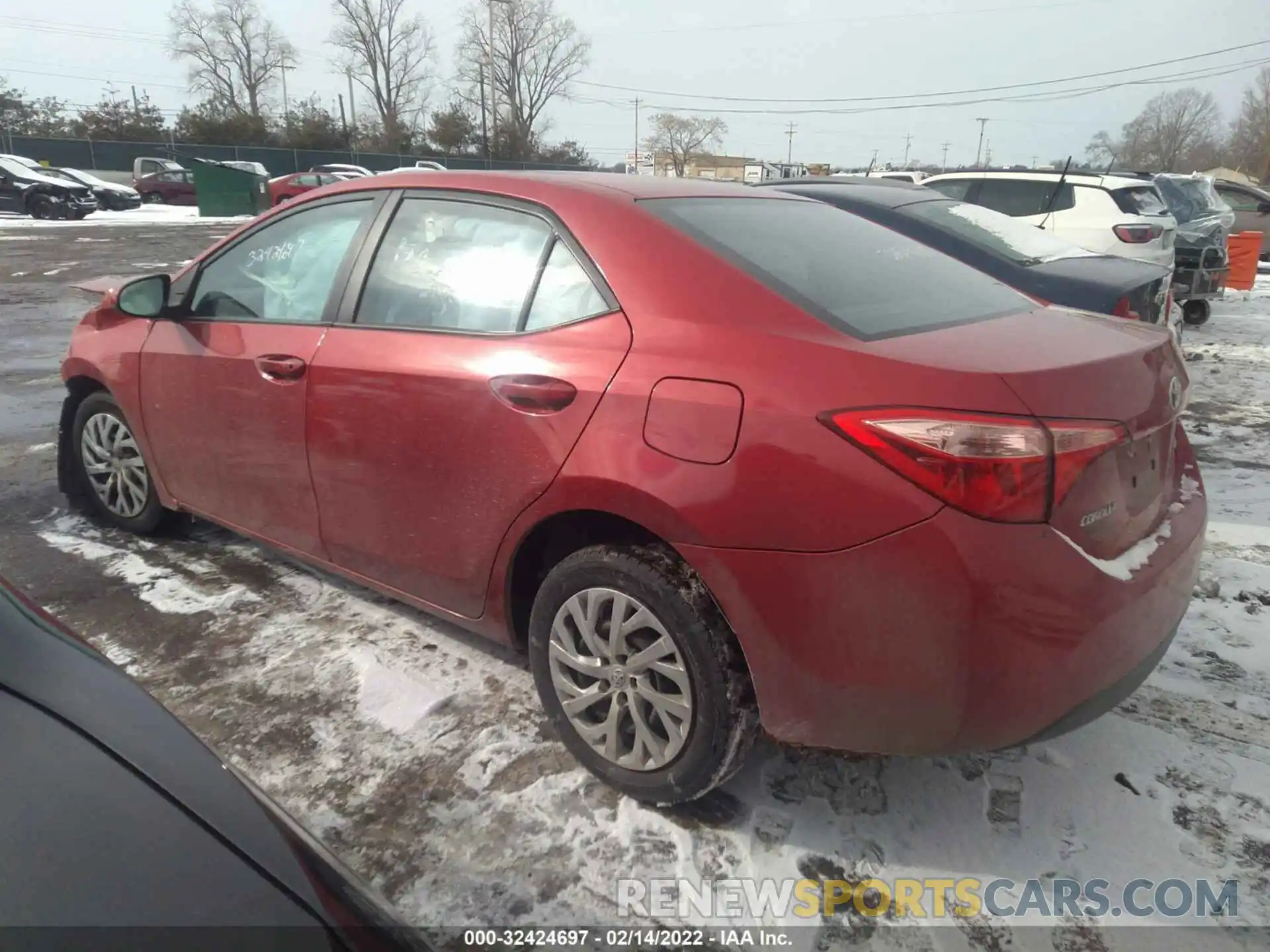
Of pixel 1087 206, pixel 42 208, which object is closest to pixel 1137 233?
pixel 1087 206

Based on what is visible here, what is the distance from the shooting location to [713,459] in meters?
1.91

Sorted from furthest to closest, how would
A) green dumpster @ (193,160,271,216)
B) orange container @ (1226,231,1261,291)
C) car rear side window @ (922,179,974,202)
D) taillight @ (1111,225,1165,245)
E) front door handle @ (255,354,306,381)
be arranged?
green dumpster @ (193,160,271,216), orange container @ (1226,231,1261,291), car rear side window @ (922,179,974,202), taillight @ (1111,225,1165,245), front door handle @ (255,354,306,381)

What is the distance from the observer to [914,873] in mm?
2062

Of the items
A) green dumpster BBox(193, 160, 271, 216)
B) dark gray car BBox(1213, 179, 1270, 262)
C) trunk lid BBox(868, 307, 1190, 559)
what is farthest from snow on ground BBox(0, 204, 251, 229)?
dark gray car BBox(1213, 179, 1270, 262)

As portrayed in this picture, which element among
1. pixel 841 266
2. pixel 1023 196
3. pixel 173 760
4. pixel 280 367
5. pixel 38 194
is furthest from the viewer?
pixel 38 194

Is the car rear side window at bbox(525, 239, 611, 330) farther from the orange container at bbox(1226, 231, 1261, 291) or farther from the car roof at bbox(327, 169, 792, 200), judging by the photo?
the orange container at bbox(1226, 231, 1261, 291)

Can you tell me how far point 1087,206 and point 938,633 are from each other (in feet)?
26.4

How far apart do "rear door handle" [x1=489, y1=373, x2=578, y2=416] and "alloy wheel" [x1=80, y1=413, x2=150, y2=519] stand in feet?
7.49

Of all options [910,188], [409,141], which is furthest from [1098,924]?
[409,141]

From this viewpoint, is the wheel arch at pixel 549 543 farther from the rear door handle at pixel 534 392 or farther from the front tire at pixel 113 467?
the front tire at pixel 113 467

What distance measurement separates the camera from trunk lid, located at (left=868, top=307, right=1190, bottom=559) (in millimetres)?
1803

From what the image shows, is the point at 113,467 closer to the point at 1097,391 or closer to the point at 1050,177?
the point at 1097,391

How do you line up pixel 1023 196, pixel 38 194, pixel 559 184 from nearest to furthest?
pixel 559 184, pixel 1023 196, pixel 38 194

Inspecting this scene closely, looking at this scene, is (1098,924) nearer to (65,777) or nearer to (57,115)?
(65,777)
